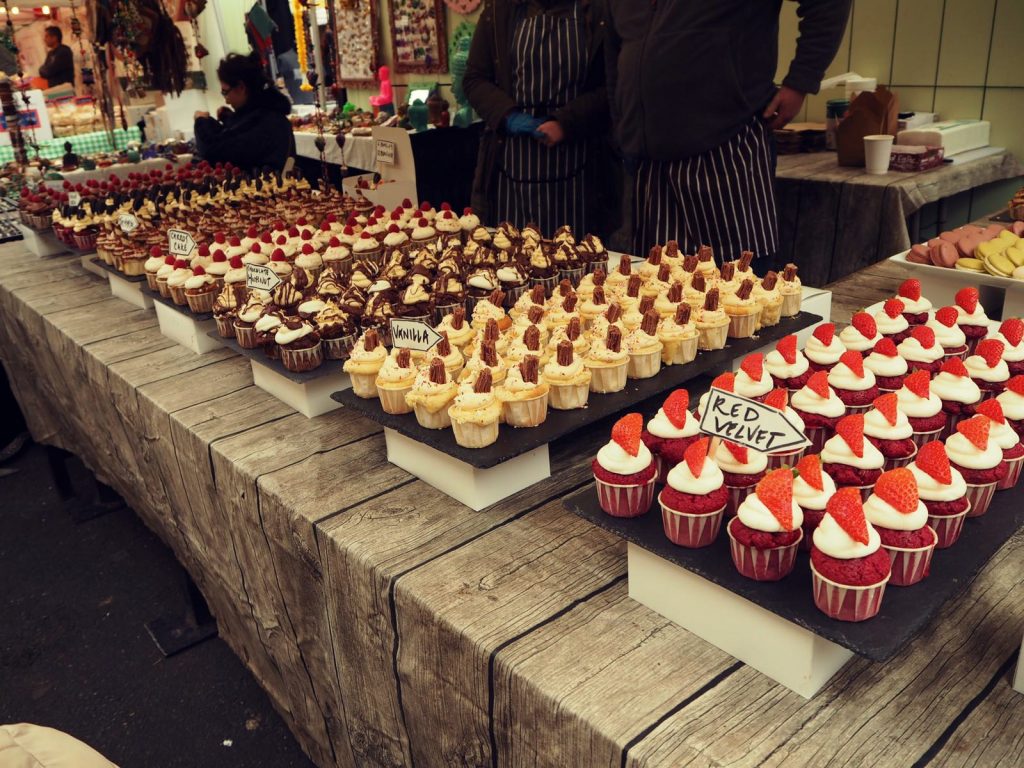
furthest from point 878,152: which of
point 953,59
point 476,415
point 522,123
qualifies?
point 476,415

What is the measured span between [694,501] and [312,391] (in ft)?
3.63

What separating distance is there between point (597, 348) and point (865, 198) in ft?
9.24

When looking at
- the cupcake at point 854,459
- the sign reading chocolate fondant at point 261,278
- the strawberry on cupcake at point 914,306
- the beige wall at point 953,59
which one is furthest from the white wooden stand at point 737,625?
the beige wall at point 953,59

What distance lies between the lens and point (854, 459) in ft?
3.89

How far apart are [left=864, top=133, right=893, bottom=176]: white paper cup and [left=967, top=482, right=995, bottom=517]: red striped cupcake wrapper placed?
130 inches

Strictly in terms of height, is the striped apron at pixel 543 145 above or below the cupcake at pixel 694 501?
above

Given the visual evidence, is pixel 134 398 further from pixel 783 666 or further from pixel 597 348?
pixel 783 666

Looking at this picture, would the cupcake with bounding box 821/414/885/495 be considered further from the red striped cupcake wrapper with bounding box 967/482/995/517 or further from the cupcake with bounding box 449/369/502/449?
the cupcake with bounding box 449/369/502/449

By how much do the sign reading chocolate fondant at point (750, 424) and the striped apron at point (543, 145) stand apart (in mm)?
2560

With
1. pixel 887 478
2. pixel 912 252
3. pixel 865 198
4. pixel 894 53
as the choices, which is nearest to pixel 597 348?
pixel 887 478

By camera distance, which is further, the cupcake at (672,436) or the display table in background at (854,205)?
the display table in background at (854,205)

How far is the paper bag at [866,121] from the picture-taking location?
4199mm

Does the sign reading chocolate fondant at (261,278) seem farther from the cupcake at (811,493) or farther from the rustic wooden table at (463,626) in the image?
the cupcake at (811,493)

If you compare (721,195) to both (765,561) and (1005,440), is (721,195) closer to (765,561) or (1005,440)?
(1005,440)
